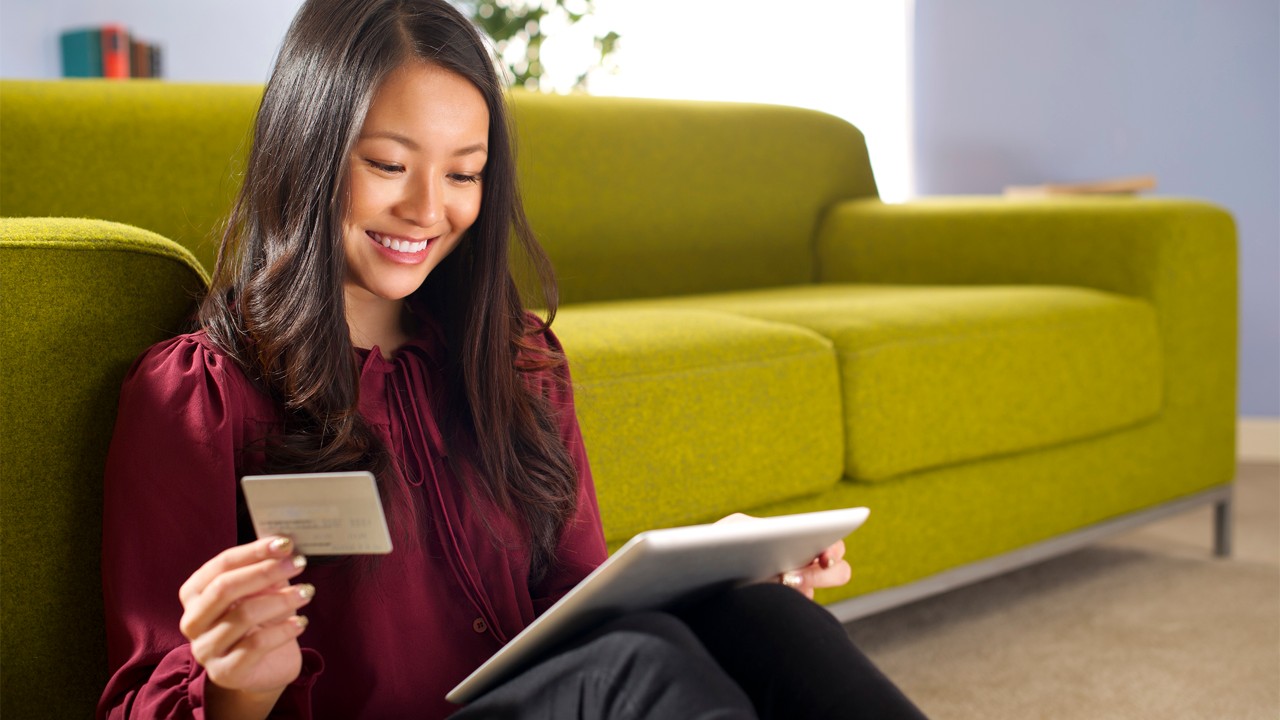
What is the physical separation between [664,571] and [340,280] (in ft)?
1.18

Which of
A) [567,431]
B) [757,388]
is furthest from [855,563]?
[567,431]

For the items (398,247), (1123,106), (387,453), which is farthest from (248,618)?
(1123,106)

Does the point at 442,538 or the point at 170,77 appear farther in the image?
the point at 170,77

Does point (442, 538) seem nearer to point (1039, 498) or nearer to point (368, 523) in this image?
point (368, 523)

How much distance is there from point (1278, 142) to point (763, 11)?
1620mm

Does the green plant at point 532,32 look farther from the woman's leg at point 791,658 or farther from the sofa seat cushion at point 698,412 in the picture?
the woman's leg at point 791,658

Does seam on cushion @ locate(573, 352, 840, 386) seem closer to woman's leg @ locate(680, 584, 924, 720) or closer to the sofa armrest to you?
woman's leg @ locate(680, 584, 924, 720)

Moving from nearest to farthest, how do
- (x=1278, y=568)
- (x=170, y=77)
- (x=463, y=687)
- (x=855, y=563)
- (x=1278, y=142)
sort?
(x=463, y=687)
(x=855, y=563)
(x=1278, y=568)
(x=1278, y=142)
(x=170, y=77)

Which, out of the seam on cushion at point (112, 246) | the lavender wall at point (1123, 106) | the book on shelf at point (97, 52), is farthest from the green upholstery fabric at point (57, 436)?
the lavender wall at point (1123, 106)

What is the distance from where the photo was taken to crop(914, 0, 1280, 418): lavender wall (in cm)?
329

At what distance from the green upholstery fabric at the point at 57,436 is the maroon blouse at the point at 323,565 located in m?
0.05

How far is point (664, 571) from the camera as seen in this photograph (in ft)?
2.52

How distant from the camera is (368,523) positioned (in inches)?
25.9

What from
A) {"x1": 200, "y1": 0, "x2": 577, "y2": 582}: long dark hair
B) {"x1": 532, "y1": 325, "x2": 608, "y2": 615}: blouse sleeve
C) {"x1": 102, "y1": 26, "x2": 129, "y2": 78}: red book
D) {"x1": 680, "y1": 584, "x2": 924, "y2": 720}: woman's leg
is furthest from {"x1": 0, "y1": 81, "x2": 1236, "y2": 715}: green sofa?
{"x1": 102, "y1": 26, "x2": 129, "y2": 78}: red book
